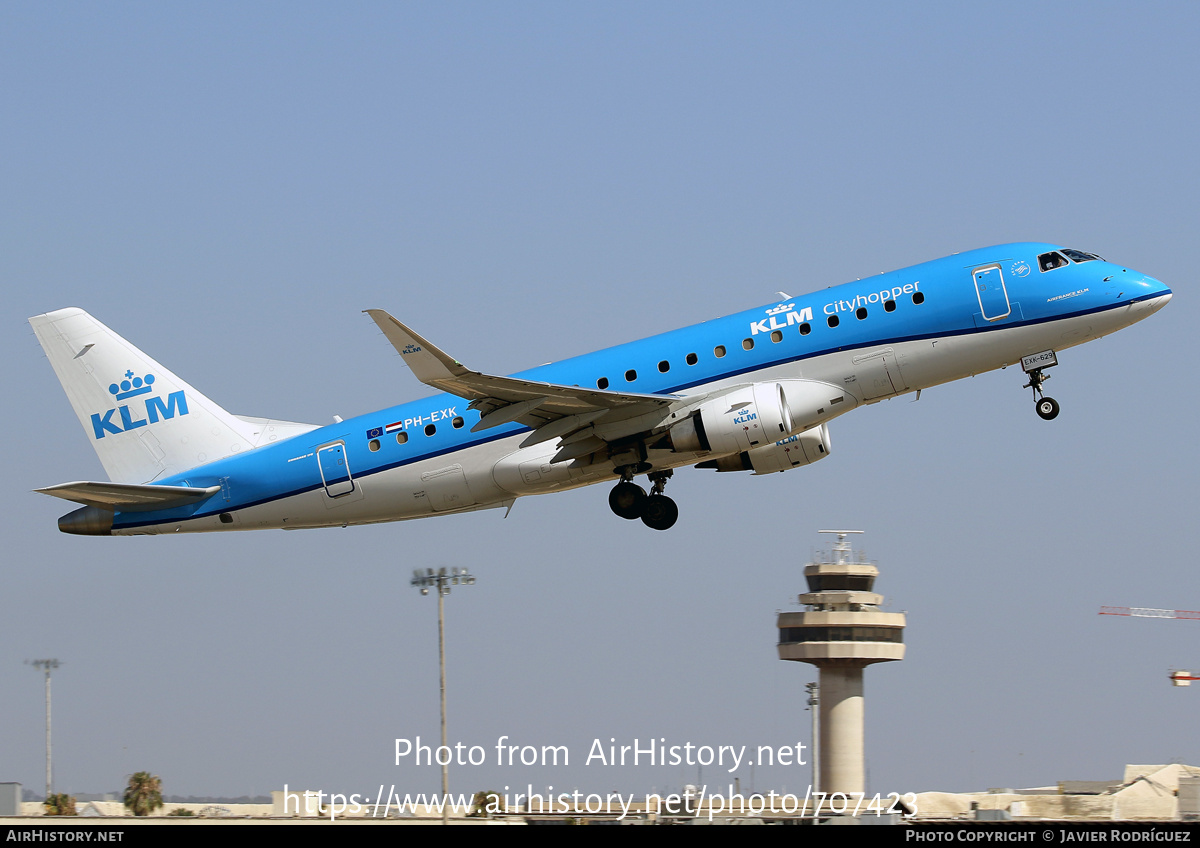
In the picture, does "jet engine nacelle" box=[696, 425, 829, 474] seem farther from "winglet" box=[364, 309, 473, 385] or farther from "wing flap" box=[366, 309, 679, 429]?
"winglet" box=[364, 309, 473, 385]

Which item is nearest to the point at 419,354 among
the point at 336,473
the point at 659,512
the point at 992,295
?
the point at 336,473

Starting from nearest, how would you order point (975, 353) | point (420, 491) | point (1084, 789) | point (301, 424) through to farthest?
1. point (975, 353)
2. point (420, 491)
3. point (301, 424)
4. point (1084, 789)

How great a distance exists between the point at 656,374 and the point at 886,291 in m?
6.24

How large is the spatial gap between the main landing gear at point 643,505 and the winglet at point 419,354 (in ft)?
24.0

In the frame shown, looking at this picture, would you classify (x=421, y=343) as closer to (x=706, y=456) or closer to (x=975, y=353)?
(x=706, y=456)

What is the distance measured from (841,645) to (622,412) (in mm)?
41543

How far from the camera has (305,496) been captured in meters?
37.4

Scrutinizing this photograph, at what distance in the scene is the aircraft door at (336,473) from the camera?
37.1 m

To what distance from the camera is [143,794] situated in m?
68.9

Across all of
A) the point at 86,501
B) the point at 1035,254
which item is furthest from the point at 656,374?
the point at 86,501

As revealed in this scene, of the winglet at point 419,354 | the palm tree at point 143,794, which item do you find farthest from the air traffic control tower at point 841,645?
the winglet at point 419,354

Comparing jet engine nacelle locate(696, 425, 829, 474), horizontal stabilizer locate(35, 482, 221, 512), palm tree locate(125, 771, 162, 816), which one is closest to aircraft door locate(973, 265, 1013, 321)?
jet engine nacelle locate(696, 425, 829, 474)
